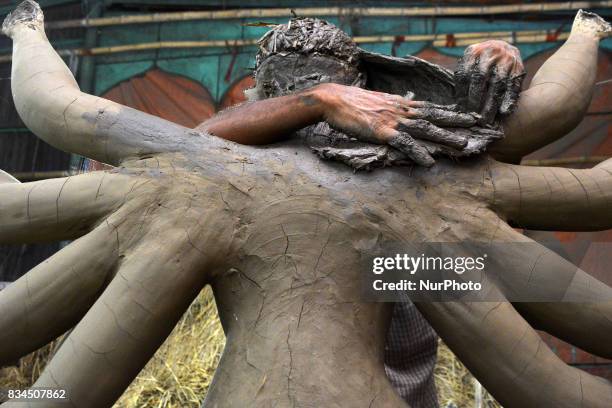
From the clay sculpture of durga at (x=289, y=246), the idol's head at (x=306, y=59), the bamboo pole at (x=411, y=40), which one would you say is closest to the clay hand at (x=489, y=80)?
the clay sculpture of durga at (x=289, y=246)

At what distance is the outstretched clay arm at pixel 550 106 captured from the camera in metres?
1.59

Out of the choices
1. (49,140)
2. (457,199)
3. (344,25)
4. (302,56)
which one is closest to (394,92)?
(302,56)

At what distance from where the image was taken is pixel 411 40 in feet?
13.8

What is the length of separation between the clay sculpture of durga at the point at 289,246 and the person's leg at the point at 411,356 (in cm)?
57

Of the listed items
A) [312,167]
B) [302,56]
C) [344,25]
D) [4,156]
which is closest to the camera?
[312,167]

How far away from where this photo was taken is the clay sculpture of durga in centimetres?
143

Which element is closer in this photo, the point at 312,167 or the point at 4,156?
the point at 312,167

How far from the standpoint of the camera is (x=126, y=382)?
4.73ft

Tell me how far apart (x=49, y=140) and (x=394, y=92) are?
2.20 feet

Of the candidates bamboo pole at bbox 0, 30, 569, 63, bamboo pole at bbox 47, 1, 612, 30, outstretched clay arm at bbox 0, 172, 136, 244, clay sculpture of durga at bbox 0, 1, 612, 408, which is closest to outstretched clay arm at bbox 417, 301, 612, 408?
clay sculpture of durga at bbox 0, 1, 612, 408

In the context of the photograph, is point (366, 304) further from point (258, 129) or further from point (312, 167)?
point (258, 129)

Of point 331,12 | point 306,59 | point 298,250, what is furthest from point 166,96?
point 298,250

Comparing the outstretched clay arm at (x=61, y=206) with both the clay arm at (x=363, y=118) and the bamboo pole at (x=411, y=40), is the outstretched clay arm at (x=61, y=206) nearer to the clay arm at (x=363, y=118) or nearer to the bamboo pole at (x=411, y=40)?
the clay arm at (x=363, y=118)

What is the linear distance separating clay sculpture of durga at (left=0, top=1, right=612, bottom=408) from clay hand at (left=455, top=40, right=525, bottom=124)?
1.2 inches
